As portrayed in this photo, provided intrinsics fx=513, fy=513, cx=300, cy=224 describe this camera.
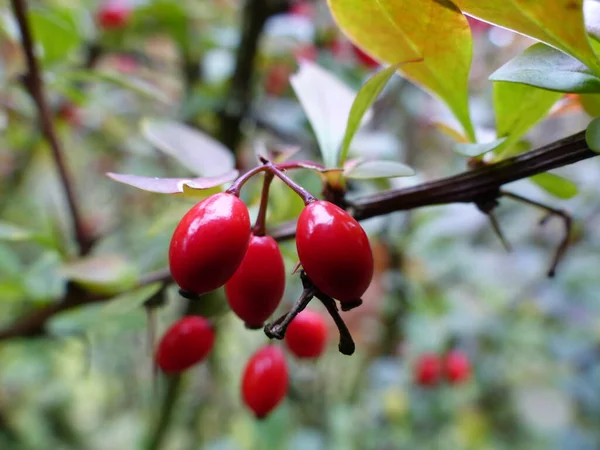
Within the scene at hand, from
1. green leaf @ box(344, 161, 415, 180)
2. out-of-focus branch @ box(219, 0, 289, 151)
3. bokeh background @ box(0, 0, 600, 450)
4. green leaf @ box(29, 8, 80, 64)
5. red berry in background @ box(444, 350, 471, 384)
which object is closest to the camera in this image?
green leaf @ box(344, 161, 415, 180)

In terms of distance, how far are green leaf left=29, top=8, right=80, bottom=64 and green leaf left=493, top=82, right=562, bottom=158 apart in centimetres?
62

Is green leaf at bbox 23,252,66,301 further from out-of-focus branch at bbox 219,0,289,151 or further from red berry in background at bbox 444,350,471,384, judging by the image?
red berry in background at bbox 444,350,471,384

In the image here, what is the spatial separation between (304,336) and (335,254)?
0.85 feet

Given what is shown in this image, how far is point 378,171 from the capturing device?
39cm

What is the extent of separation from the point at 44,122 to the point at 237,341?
150 centimetres

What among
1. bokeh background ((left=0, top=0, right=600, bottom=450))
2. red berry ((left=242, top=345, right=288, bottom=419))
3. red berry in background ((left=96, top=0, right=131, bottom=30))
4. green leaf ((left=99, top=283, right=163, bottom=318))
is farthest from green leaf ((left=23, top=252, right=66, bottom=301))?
red berry in background ((left=96, top=0, right=131, bottom=30))

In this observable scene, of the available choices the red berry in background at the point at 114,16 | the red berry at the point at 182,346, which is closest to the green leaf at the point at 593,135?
the red berry at the point at 182,346

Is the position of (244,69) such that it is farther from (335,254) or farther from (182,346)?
(335,254)

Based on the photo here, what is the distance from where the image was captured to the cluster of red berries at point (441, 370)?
1.37 metres

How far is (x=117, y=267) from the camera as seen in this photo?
54 centimetres

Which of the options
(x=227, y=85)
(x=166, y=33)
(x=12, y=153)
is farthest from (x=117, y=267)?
(x=12, y=153)

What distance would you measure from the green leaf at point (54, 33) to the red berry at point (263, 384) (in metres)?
0.57

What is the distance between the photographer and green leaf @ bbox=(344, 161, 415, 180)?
1.25 ft

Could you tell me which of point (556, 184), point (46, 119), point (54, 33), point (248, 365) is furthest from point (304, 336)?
point (54, 33)
